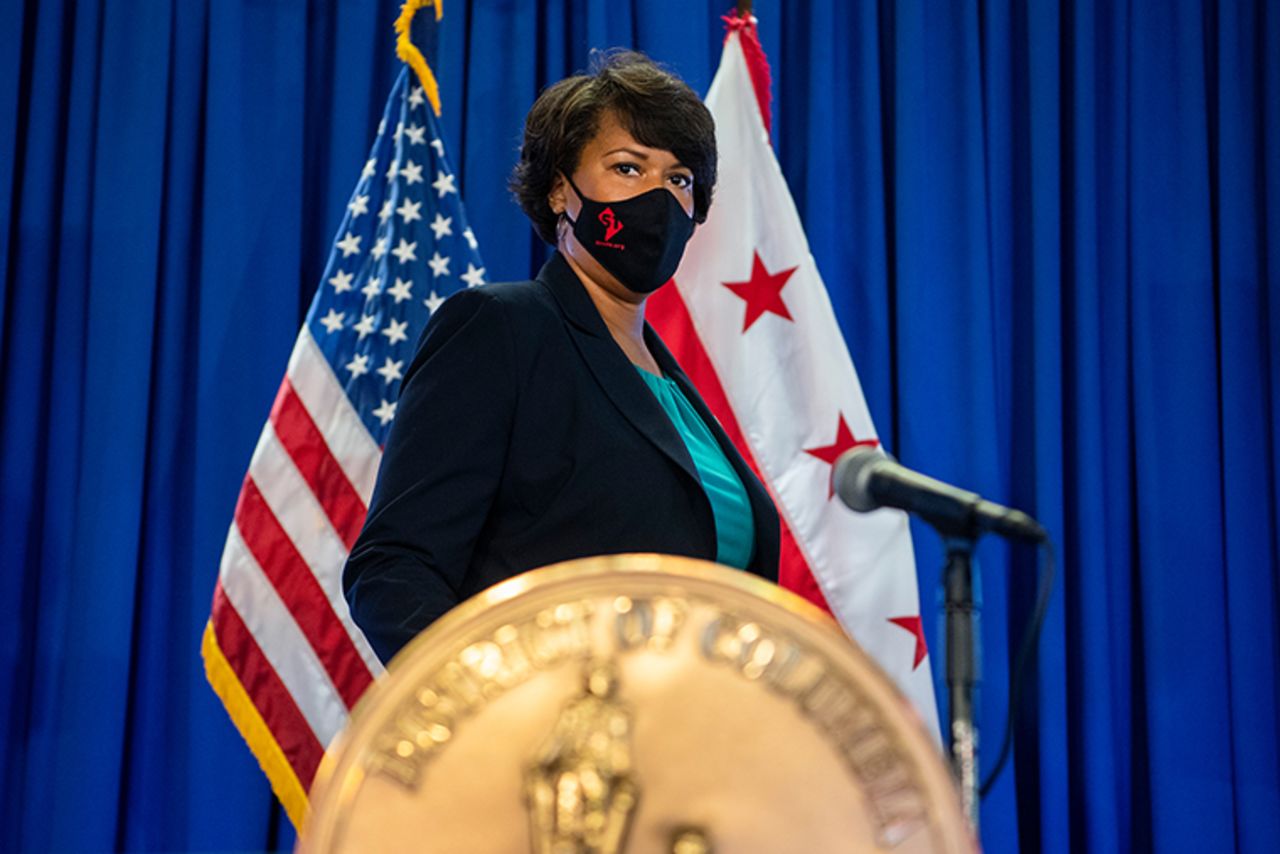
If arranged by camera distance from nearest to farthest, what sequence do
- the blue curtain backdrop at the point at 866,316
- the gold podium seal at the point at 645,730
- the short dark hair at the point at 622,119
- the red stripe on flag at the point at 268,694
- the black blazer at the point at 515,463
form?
1. the gold podium seal at the point at 645,730
2. the black blazer at the point at 515,463
3. the short dark hair at the point at 622,119
4. the red stripe on flag at the point at 268,694
5. the blue curtain backdrop at the point at 866,316

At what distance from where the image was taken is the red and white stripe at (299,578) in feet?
8.30

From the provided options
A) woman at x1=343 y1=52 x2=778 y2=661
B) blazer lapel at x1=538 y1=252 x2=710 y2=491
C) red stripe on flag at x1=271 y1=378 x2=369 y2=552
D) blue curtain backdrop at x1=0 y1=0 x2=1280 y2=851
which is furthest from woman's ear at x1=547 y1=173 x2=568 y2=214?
blue curtain backdrop at x1=0 y1=0 x2=1280 y2=851

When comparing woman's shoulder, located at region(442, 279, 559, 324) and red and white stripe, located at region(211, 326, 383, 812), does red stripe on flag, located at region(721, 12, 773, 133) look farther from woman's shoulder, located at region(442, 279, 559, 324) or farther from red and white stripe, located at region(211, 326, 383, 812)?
woman's shoulder, located at region(442, 279, 559, 324)

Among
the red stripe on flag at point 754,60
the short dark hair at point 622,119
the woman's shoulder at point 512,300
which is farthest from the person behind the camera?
the red stripe on flag at point 754,60

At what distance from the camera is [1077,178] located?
10.9ft

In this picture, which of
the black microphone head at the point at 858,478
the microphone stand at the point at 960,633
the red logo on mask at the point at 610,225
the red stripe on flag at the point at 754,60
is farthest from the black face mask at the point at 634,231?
the red stripe on flag at the point at 754,60

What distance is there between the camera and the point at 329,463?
2617 millimetres

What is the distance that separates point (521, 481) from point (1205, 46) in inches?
106

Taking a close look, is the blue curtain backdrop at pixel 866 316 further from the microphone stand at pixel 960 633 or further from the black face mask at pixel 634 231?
the microphone stand at pixel 960 633

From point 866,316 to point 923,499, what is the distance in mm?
2216

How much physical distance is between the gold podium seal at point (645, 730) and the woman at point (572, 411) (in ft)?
2.01

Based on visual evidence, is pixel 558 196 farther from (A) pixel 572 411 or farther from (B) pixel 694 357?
(B) pixel 694 357

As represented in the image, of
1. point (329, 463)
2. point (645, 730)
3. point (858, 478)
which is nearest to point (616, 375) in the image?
point (858, 478)

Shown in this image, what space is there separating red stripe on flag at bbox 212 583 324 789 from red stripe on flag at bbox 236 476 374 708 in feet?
0.27
